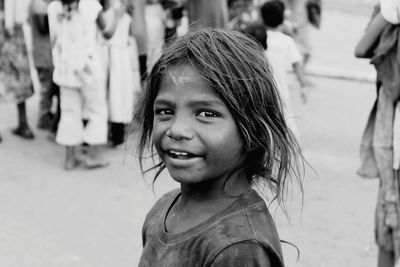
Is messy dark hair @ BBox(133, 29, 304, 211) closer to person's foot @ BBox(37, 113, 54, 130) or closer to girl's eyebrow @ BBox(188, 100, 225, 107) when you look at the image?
girl's eyebrow @ BBox(188, 100, 225, 107)

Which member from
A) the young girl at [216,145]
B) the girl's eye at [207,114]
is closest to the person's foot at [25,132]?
the young girl at [216,145]

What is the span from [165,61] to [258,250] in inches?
20.3

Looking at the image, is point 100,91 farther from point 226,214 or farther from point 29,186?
point 226,214

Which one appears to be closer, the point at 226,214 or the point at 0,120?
the point at 226,214

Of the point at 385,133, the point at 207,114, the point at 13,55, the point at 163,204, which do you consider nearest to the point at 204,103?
the point at 207,114

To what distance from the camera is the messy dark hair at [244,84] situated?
1.72 m

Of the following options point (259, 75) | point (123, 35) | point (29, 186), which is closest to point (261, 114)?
point (259, 75)

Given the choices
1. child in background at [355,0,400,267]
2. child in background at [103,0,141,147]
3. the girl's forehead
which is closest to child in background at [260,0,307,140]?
child in background at [103,0,141,147]

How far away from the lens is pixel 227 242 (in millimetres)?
1641

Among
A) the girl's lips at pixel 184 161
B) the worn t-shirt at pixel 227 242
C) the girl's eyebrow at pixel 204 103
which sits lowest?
the worn t-shirt at pixel 227 242

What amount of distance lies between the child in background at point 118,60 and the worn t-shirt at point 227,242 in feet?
13.7

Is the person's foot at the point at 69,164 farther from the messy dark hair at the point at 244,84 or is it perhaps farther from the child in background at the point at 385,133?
the messy dark hair at the point at 244,84

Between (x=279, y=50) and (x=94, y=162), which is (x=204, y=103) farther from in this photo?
(x=94, y=162)

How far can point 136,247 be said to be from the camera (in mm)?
4383
